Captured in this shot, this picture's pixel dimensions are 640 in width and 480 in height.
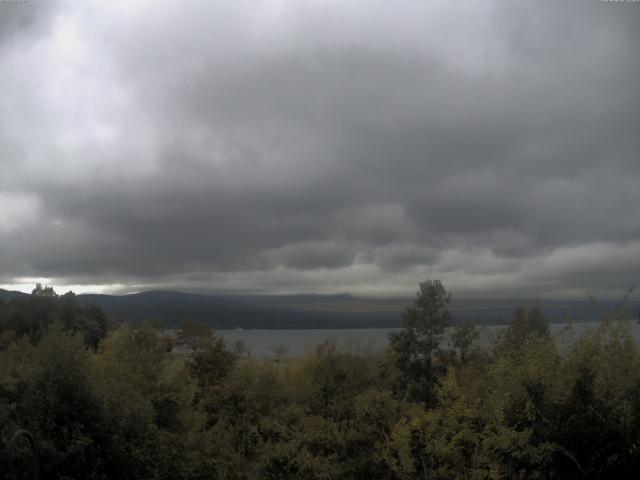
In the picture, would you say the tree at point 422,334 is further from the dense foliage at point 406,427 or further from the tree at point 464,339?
the dense foliage at point 406,427

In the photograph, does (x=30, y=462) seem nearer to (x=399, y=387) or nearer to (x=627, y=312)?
(x=627, y=312)

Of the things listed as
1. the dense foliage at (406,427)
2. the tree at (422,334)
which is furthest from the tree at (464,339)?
the dense foliage at (406,427)

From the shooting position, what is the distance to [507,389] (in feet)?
37.0

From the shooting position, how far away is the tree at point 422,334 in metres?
33.1

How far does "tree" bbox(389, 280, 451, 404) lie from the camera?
33.1 m

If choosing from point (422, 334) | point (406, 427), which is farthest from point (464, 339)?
point (406, 427)

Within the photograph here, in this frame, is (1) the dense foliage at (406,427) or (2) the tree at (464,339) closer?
(1) the dense foliage at (406,427)

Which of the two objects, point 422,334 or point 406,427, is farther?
point 422,334

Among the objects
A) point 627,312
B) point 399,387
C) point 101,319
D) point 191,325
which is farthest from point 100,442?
point 101,319

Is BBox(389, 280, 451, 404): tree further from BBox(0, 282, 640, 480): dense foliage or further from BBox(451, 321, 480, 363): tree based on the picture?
BBox(0, 282, 640, 480): dense foliage

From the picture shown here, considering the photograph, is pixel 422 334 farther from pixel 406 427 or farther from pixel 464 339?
pixel 406 427

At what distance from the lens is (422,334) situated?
1340 inches

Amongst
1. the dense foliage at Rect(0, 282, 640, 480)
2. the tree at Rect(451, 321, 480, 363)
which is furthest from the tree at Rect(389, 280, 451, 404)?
the dense foliage at Rect(0, 282, 640, 480)

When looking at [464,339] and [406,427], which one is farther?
[464,339]
